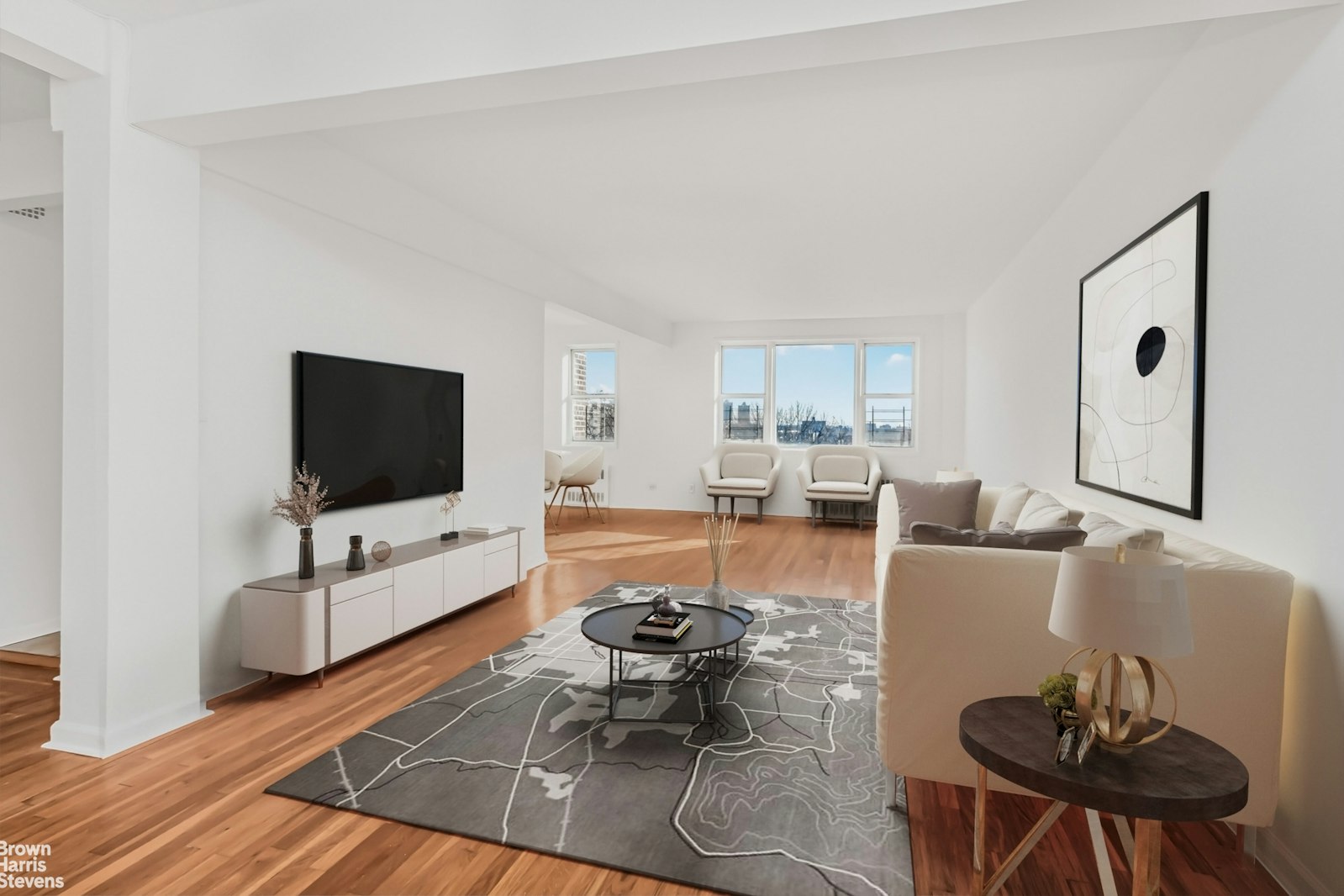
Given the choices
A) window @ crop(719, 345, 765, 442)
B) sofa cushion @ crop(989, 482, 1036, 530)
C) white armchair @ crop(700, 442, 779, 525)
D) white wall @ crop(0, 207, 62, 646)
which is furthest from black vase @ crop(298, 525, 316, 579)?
window @ crop(719, 345, 765, 442)

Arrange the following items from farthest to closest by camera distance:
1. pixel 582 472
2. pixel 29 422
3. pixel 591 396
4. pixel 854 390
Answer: pixel 591 396 → pixel 854 390 → pixel 582 472 → pixel 29 422

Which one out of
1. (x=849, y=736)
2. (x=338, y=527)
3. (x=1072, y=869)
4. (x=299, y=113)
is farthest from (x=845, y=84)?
(x=338, y=527)

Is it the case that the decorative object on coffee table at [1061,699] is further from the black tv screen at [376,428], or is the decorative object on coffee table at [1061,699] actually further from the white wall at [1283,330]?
the black tv screen at [376,428]

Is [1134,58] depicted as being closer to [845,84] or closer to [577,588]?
[845,84]

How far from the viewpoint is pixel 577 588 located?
16.8 ft

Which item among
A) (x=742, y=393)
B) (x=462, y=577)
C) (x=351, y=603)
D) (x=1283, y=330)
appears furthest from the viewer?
(x=742, y=393)

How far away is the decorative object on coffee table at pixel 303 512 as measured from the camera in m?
3.29

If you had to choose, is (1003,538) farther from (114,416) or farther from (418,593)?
(114,416)

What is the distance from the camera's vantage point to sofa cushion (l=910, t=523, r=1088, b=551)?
2307mm

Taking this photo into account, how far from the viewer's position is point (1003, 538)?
2357 millimetres

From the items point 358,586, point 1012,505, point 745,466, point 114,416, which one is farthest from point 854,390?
point 114,416

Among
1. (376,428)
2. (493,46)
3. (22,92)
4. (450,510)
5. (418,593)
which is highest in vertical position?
(22,92)

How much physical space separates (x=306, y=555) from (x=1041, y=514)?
3497mm

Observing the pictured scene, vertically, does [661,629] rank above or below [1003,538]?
below
